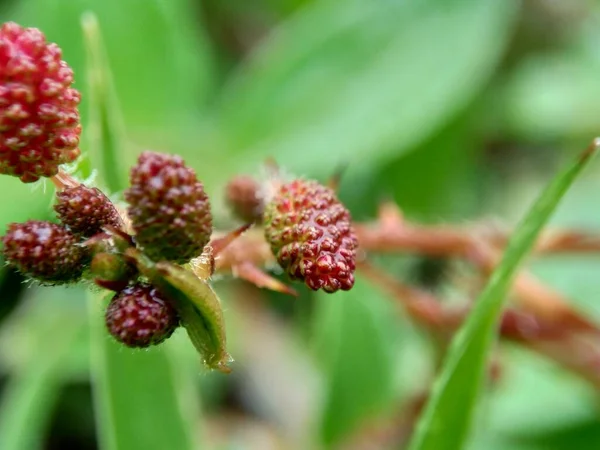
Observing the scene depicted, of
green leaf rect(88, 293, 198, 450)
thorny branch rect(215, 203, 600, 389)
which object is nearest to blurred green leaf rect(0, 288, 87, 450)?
green leaf rect(88, 293, 198, 450)

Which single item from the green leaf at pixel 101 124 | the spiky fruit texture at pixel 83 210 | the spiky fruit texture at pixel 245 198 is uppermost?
the green leaf at pixel 101 124

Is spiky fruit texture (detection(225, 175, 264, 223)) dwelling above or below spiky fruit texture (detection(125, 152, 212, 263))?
above

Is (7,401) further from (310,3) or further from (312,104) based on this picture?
(310,3)

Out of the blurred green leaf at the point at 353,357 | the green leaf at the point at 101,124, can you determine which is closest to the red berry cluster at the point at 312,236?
the green leaf at the point at 101,124

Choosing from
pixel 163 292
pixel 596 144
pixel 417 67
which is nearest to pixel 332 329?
pixel 417 67

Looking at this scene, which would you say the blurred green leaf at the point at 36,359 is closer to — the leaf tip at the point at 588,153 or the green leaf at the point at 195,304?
the green leaf at the point at 195,304

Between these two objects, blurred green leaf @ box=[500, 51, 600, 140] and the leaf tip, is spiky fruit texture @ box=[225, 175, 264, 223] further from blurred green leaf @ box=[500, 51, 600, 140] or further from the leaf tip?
blurred green leaf @ box=[500, 51, 600, 140]
